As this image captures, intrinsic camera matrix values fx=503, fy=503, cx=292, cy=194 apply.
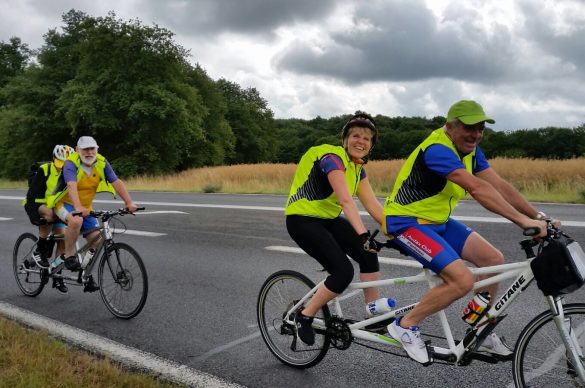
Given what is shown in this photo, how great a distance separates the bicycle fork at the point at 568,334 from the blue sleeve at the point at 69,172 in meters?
4.57

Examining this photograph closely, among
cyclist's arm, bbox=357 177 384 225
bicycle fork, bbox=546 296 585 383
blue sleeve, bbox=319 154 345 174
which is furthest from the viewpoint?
cyclist's arm, bbox=357 177 384 225

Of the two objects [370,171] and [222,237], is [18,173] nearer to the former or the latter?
[370,171]

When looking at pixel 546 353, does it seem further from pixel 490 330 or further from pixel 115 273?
pixel 115 273

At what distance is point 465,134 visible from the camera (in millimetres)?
3088

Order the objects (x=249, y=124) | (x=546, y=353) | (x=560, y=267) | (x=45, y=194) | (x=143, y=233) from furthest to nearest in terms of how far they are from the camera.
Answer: (x=249, y=124) < (x=143, y=233) < (x=45, y=194) < (x=546, y=353) < (x=560, y=267)

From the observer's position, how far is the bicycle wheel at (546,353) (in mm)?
2732

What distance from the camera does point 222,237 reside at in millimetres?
9789

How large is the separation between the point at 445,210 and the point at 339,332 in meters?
1.17

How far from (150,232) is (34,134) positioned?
39352mm

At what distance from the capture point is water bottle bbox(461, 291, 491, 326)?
3025mm

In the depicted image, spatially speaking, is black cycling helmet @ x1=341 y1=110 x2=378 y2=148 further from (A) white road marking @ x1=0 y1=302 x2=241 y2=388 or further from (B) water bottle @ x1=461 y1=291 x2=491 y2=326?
(A) white road marking @ x1=0 y1=302 x2=241 y2=388

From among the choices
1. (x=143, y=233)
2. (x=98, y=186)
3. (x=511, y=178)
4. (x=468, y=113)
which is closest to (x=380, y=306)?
(x=468, y=113)

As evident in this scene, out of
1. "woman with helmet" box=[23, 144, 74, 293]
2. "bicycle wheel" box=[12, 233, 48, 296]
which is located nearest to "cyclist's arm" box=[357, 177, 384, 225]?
"woman with helmet" box=[23, 144, 74, 293]

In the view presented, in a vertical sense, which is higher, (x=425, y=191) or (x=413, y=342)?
(x=425, y=191)
